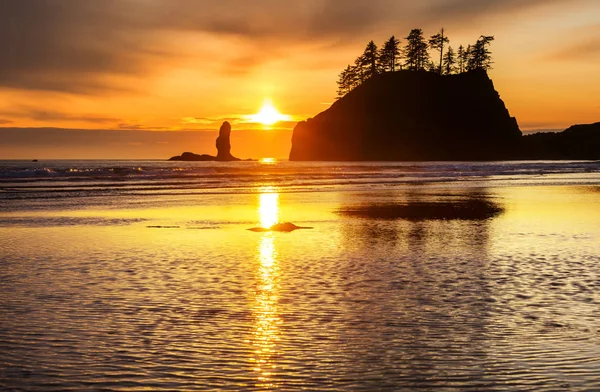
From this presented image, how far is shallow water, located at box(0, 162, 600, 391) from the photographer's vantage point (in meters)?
6.35

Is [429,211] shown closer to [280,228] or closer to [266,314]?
[280,228]

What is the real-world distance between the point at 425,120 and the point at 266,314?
158 metres

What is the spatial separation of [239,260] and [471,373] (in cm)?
Result: 821

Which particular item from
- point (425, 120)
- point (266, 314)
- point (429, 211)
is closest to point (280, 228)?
point (429, 211)

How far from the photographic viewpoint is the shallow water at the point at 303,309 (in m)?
6.35

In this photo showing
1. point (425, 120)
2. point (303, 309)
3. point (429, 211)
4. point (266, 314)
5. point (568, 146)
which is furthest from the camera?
point (568, 146)

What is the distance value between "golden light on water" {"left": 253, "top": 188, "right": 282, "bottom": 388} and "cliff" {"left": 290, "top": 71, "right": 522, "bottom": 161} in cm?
14701

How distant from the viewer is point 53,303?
9.52 metres

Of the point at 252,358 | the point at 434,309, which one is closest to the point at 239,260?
the point at 434,309

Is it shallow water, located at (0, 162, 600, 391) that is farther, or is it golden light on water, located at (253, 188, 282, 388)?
golden light on water, located at (253, 188, 282, 388)

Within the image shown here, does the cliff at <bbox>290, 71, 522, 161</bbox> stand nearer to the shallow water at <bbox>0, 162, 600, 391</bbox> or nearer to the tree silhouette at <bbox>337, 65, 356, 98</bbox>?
the tree silhouette at <bbox>337, 65, 356, 98</bbox>

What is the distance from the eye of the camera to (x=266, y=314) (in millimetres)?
8797

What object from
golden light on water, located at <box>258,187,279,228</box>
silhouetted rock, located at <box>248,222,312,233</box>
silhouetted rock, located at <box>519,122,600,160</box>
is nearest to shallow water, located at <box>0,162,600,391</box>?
silhouetted rock, located at <box>248,222,312,233</box>

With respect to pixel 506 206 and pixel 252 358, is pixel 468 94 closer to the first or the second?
pixel 506 206
